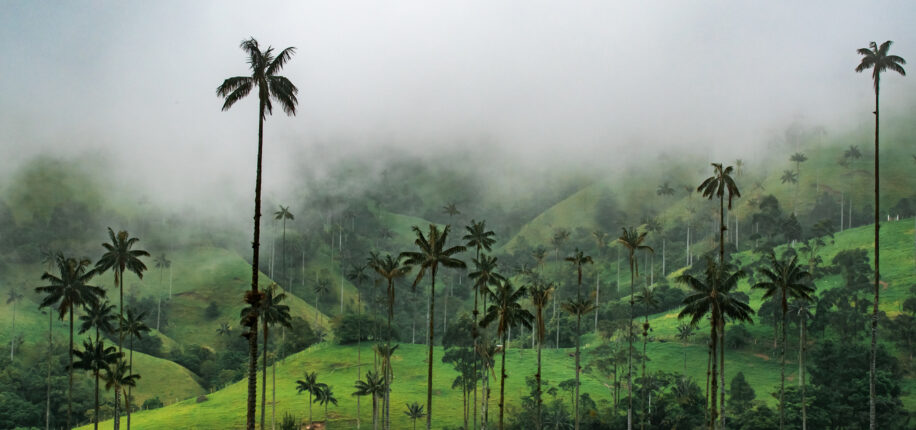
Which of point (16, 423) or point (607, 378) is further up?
point (607, 378)

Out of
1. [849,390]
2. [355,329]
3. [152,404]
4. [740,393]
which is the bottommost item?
[152,404]

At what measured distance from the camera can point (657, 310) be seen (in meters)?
191

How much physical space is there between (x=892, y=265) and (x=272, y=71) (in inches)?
6895

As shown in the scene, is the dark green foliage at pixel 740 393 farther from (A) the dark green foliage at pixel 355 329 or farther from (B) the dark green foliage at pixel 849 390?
(A) the dark green foliage at pixel 355 329

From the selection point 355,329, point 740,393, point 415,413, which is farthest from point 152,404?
point 740,393

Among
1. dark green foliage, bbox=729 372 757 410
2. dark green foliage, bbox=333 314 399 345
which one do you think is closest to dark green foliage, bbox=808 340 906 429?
dark green foliage, bbox=729 372 757 410

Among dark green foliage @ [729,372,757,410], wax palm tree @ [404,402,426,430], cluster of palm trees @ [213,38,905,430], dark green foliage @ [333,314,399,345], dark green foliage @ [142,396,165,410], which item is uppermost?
cluster of palm trees @ [213,38,905,430]

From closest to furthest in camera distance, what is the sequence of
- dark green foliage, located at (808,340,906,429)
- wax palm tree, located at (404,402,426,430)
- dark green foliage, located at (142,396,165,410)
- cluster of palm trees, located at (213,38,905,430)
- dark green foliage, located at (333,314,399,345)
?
cluster of palm trees, located at (213,38,905,430) → dark green foliage, located at (808,340,906,429) → wax palm tree, located at (404,402,426,430) → dark green foliage, located at (142,396,165,410) → dark green foliage, located at (333,314,399,345)

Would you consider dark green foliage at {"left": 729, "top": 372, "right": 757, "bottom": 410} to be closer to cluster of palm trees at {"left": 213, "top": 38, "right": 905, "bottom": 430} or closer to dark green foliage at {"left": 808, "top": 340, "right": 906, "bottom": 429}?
dark green foliage at {"left": 808, "top": 340, "right": 906, "bottom": 429}

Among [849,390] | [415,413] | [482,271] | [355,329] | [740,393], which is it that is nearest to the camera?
[482,271]

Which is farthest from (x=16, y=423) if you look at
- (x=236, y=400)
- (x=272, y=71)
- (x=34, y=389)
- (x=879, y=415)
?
(x=879, y=415)

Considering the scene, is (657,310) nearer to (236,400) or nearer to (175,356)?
(236,400)

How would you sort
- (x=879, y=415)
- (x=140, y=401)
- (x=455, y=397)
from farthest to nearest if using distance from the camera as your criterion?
(x=140, y=401) → (x=455, y=397) → (x=879, y=415)

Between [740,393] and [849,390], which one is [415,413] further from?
[849,390]
